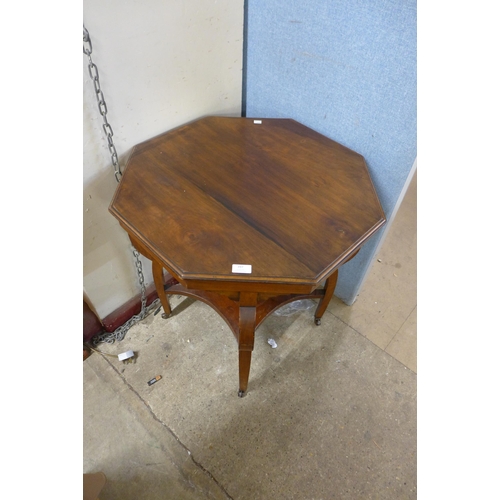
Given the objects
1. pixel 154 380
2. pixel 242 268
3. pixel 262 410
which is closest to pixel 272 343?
pixel 262 410

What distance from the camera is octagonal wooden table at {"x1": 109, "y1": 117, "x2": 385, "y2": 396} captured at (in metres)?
0.80

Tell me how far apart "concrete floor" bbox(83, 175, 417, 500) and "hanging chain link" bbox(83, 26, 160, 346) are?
4 cm

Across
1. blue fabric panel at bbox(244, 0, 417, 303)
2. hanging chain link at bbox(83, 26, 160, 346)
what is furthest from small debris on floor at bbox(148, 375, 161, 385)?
blue fabric panel at bbox(244, 0, 417, 303)

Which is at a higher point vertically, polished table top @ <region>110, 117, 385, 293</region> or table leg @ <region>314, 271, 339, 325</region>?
polished table top @ <region>110, 117, 385, 293</region>

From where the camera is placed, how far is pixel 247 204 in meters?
0.92

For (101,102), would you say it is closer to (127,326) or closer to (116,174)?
(116,174)

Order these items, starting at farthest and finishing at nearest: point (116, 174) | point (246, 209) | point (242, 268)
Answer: point (116, 174)
point (246, 209)
point (242, 268)

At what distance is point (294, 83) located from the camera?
1122 millimetres

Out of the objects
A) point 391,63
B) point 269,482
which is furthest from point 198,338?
point 391,63

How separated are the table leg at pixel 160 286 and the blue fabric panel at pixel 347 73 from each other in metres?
0.67

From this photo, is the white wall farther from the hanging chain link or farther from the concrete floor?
the concrete floor

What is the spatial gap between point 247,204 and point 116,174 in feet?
1.37

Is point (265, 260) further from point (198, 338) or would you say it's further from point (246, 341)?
point (198, 338)

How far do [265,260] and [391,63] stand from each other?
59cm
